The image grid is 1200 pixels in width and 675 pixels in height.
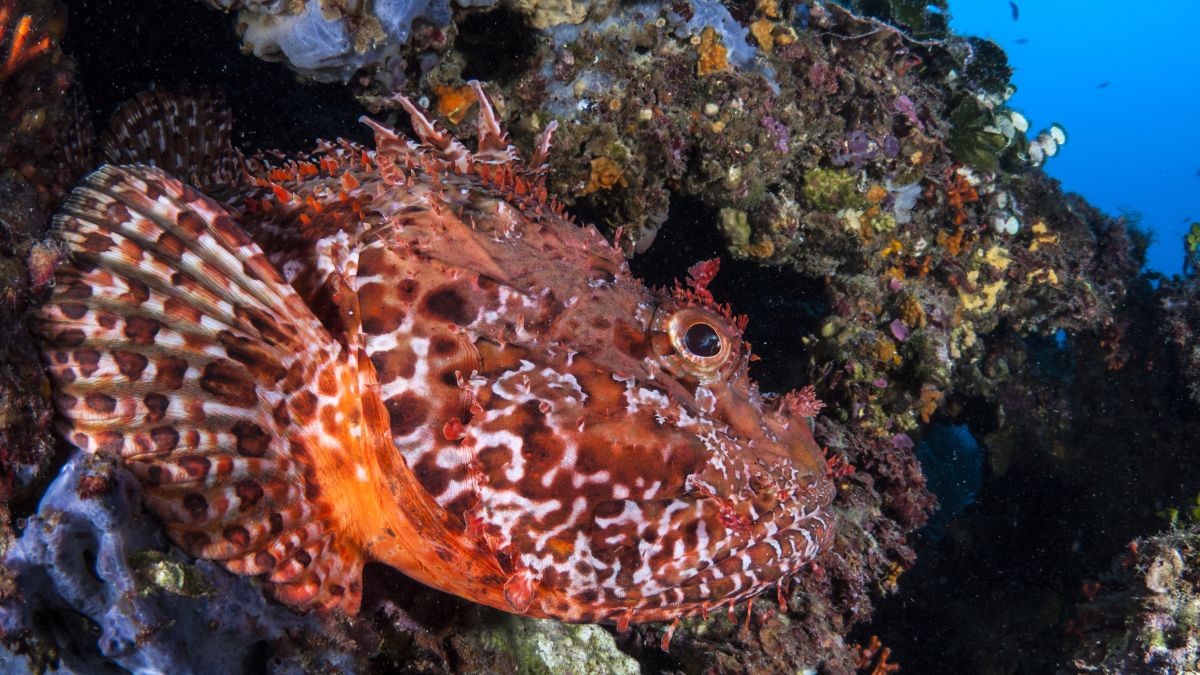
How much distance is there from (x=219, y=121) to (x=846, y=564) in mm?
7336

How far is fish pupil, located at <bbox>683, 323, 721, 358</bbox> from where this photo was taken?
3.39m

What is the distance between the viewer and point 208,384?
289 cm

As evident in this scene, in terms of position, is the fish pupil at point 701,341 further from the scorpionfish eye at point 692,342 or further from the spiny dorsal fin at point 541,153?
the spiny dorsal fin at point 541,153

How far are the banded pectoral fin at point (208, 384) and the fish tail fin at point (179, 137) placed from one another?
2319 millimetres

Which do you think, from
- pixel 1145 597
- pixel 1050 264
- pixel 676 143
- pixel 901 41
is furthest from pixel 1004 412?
pixel 676 143

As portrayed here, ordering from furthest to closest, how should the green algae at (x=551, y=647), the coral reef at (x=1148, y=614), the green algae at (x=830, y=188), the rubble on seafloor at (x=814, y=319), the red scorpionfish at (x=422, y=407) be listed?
1. the green algae at (x=830, y=188)
2. the coral reef at (x=1148, y=614)
3. the green algae at (x=551, y=647)
4. the red scorpionfish at (x=422, y=407)
5. the rubble on seafloor at (x=814, y=319)

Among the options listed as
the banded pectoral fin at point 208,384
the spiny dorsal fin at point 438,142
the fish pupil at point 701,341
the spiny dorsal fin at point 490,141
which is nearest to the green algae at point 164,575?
the banded pectoral fin at point 208,384

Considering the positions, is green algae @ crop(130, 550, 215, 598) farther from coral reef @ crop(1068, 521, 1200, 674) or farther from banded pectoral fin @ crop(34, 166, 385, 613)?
A: coral reef @ crop(1068, 521, 1200, 674)

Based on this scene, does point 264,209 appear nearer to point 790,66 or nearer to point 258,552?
point 258,552

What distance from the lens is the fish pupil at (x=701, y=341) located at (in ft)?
11.1

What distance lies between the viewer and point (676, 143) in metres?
7.34

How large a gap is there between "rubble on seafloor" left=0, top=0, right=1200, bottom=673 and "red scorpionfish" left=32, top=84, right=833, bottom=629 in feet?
0.88

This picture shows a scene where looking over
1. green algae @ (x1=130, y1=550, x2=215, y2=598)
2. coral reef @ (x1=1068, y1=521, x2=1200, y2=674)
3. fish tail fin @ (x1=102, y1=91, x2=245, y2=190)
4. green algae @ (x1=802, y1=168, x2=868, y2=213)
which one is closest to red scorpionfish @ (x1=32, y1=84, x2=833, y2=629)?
green algae @ (x1=130, y1=550, x2=215, y2=598)

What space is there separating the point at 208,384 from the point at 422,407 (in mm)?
929
